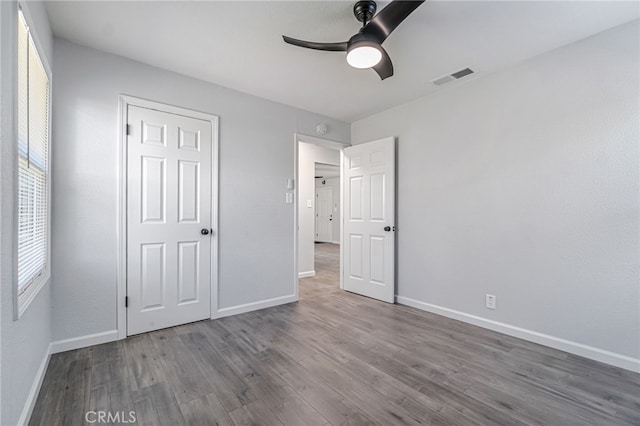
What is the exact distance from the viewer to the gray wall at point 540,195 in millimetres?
2160

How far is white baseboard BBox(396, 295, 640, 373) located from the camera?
2.13m

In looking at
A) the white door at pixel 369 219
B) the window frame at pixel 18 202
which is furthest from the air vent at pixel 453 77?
the window frame at pixel 18 202

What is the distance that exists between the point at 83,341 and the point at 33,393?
77 cm

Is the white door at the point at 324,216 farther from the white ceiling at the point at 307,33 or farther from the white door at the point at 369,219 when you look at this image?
the white ceiling at the point at 307,33

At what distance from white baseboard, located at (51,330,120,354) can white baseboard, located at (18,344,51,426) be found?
15 centimetres

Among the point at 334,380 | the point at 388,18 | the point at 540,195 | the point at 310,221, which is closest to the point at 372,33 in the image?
the point at 388,18

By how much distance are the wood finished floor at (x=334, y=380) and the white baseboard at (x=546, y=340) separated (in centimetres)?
8

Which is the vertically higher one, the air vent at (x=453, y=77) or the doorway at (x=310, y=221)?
the air vent at (x=453, y=77)

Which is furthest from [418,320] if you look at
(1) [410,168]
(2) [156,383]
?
(2) [156,383]

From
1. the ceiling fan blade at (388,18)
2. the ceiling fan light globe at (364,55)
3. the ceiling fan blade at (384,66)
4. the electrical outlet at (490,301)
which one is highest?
the ceiling fan blade at (388,18)

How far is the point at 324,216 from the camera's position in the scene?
36.4 feet

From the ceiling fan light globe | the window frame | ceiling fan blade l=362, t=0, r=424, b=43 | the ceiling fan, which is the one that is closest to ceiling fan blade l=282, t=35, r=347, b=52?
the ceiling fan

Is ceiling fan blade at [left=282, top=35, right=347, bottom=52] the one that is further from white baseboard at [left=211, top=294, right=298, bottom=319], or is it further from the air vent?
white baseboard at [left=211, top=294, right=298, bottom=319]

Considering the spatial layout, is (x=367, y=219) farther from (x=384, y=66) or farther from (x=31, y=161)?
(x=31, y=161)
